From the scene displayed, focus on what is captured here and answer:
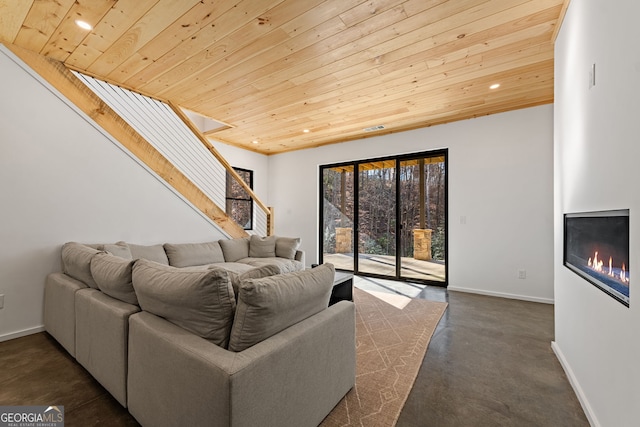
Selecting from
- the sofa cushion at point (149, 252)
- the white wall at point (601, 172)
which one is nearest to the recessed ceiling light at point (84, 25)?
the sofa cushion at point (149, 252)

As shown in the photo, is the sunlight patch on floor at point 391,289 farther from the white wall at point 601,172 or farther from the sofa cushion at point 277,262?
the white wall at point 601,172

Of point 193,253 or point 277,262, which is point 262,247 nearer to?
point 277,262

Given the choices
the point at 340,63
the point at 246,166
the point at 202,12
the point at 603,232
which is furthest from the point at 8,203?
the point at 603,232

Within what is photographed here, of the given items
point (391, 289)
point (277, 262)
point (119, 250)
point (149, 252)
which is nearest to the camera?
point (119, 250)

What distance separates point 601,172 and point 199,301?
212 centimetres

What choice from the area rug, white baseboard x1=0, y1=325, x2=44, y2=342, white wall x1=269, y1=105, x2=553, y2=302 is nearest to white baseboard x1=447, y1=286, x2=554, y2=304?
white wall x1=269, y1=105, x2=553, y2=302

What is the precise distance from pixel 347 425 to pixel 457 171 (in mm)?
3846

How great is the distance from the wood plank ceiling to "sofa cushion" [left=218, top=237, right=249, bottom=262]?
198cm

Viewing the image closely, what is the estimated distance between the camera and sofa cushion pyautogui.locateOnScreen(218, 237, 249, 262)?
4.14 meters

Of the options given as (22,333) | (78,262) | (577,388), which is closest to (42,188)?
(78,262)

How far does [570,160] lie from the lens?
6.37 feet

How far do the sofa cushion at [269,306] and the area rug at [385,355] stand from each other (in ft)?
2.21

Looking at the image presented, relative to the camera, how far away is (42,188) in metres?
2.63

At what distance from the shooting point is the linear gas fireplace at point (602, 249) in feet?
3.92
